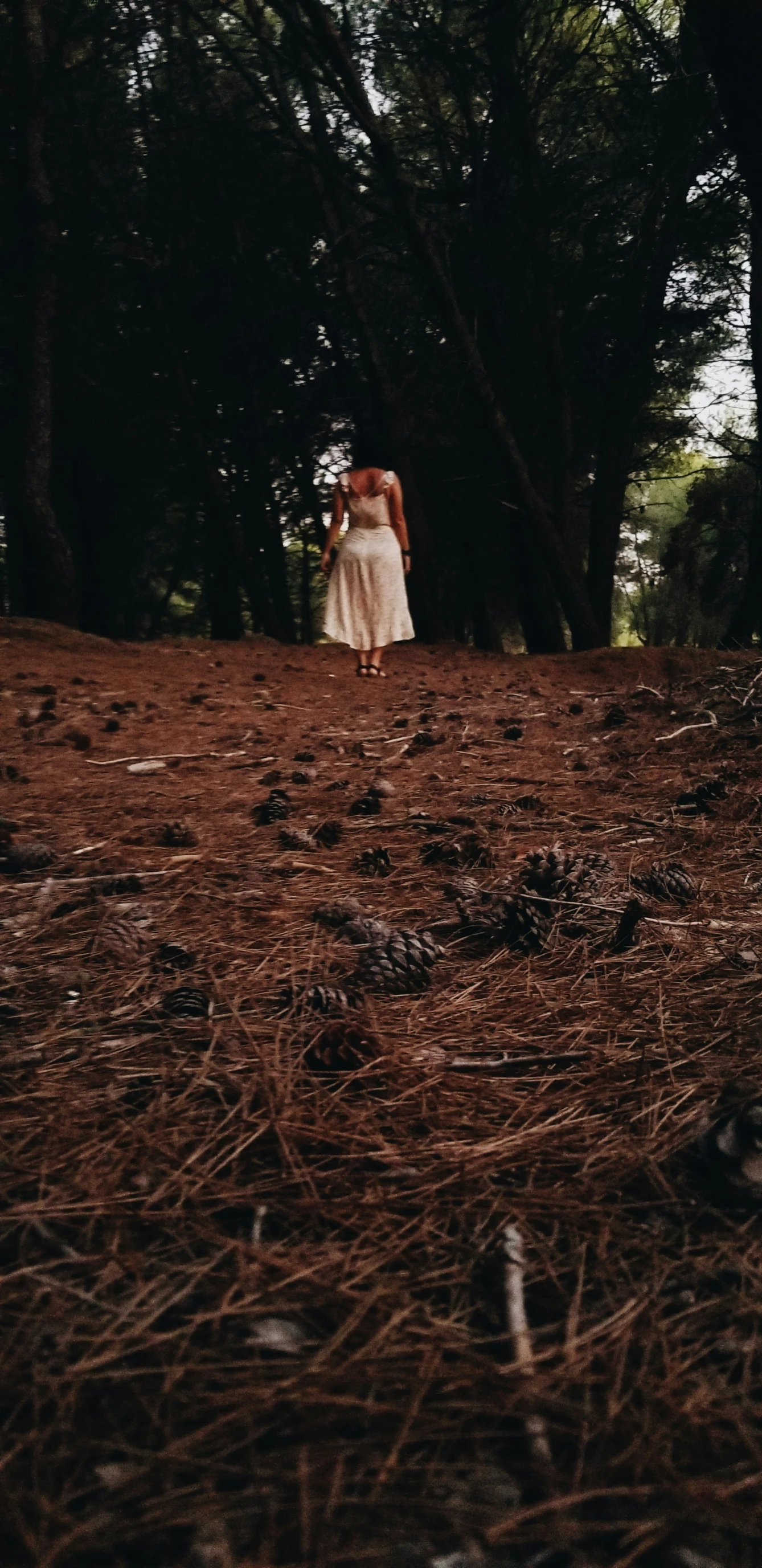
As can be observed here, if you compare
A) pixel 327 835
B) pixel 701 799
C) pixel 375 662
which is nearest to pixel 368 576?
pixel 375 662

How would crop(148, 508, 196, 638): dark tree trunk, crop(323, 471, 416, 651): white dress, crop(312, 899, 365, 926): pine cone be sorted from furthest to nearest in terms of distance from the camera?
1. crop(148, 508, 196, 638): dark tree trunk
2. crop(323, 471, 416, 651): white dress
3. crop(312, 899, 365, 926): pine cone

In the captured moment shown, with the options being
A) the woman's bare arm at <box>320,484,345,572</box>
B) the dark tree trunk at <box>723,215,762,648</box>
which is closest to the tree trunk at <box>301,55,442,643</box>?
the woman's bare arm at <box>320,484,345,572</box>

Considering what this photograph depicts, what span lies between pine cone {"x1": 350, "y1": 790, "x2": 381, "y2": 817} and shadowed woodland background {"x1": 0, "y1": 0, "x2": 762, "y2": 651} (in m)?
6.70

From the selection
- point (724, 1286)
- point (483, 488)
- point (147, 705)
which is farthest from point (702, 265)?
point (724, 1286)

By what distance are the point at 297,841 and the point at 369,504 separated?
7.53 metres

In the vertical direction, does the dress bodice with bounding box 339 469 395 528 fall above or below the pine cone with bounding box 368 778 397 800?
above

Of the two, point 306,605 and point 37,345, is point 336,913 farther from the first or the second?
point 306,605

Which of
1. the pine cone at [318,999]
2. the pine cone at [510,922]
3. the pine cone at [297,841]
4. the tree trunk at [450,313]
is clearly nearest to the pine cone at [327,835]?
the pine cone at [297,841]

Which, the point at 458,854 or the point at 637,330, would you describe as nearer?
the point at 458,854

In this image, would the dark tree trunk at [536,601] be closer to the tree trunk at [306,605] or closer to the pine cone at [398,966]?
the pine cone at [398,966]

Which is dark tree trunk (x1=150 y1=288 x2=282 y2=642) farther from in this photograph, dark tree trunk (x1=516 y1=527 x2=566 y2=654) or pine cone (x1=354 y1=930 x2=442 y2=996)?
pine cone (x1=354 y1=930 x2=442 y2=996)

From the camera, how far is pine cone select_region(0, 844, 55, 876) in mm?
2705

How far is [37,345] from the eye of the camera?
35.1ft

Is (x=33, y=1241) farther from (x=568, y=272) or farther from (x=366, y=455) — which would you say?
(x=568, y=272)
